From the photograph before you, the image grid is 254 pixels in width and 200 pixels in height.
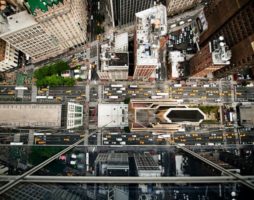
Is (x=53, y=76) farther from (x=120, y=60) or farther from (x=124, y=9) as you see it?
(x=124, y=9)

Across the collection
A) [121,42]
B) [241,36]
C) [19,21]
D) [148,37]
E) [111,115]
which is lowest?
[111,115]

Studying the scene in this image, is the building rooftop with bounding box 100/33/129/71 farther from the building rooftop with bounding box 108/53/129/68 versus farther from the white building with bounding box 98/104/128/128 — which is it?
the white building with bounding box 98/104/128/128

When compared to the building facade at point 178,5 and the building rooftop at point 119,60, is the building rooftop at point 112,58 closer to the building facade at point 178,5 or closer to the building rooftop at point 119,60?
the building rooftop at point 119,60

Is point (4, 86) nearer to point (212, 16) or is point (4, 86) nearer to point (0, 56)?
point (0, 56)

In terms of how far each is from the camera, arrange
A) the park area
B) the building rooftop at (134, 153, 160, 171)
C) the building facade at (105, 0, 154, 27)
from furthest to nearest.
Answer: the park area
the building facade at (105, 0, 154, 27)
the building rooftop at (134, 153, 160, 171)

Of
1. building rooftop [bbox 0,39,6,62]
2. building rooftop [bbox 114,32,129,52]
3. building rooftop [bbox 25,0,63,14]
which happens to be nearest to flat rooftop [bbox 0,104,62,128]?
building rooftop [bbox 0,39,6,62]

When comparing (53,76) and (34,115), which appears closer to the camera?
(34,115)

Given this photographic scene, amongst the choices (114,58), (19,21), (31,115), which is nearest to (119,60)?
(114,58)
